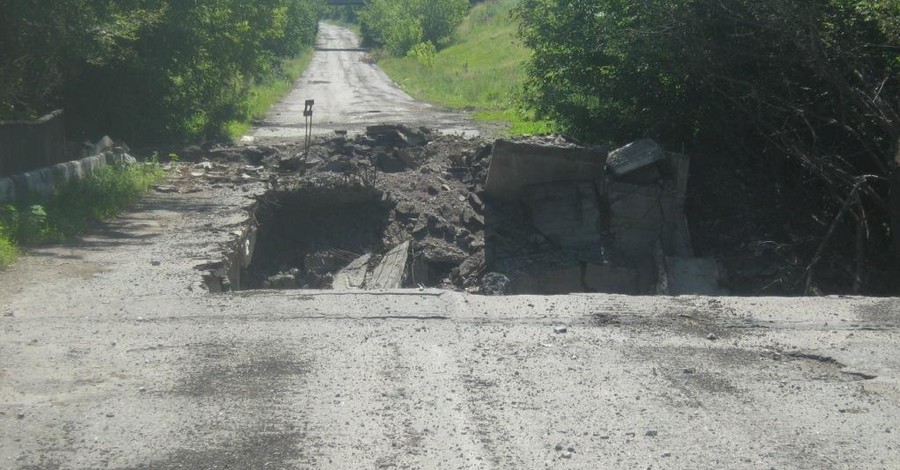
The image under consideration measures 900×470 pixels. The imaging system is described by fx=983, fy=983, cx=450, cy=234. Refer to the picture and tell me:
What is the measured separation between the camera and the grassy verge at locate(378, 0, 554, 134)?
1106 inches

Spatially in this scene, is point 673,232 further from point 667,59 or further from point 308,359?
point 308,359

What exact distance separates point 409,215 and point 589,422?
9.04 meters

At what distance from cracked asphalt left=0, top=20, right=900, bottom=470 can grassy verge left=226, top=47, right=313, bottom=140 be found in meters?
16.4

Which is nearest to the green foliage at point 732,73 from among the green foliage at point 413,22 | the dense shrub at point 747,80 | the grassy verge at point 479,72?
the dense shrub at point 747,80

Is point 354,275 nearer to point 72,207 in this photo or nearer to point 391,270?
point 391,270

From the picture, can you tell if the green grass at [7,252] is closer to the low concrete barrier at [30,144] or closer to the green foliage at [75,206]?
the green foliage at [75,206]

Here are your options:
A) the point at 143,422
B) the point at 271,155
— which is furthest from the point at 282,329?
the point at 271,155

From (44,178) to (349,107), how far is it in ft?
70.4

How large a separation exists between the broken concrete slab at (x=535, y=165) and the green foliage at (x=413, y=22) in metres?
57.7

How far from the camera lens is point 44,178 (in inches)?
508

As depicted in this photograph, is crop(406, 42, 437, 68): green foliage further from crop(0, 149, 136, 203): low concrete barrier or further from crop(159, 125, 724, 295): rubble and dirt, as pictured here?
crop(0, 149, 136, 203): low concrete barrier

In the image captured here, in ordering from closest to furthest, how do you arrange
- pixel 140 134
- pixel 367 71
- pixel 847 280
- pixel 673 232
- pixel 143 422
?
pixel 143 422 → pixel 847 280 → pixel 673 232 → pixel 140 134 → pixel 367 71

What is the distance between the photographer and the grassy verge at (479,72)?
92.2ft

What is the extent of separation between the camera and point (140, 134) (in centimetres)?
2028
